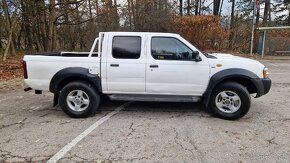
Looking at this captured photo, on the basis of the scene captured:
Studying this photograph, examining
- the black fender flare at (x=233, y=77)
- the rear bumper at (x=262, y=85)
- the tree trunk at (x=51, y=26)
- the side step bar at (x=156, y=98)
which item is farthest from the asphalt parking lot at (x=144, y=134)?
the tree trunk at (x=51, y=26)

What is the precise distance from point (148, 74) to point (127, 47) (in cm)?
72

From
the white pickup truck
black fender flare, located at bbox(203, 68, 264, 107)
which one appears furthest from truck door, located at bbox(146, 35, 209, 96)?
black fender flare, located at bbox(203, 68, 264, 107)

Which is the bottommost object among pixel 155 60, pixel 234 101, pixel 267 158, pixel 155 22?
pixel 267 158

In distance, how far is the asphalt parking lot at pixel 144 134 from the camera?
3.80 meters

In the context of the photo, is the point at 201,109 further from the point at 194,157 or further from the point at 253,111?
the point at 194,157

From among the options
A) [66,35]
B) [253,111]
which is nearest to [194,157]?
[253,111]

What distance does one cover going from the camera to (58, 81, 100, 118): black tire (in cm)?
536

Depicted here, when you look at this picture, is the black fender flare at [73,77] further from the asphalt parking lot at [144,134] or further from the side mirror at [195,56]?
the side mirror at [195,56]

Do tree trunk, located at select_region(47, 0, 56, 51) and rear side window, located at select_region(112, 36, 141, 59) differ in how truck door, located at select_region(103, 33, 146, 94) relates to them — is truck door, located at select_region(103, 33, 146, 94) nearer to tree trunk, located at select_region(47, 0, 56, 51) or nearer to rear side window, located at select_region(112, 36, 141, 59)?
rear side window, located at select_region(112, 36, 141, 59)

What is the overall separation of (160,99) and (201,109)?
1223 mm

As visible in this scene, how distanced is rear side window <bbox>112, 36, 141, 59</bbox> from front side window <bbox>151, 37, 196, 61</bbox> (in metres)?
0.32

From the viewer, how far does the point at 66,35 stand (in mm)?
24125

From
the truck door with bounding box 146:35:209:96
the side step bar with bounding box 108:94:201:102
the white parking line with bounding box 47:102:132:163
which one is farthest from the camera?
the side step bar with bounding box 108:94:201:102

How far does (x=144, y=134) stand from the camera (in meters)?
4.57
